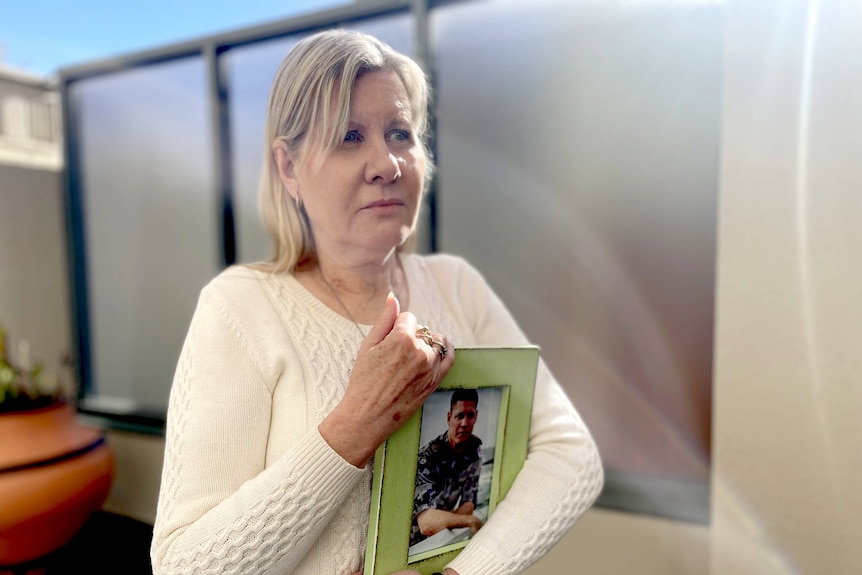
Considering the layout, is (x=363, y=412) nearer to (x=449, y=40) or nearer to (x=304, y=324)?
(x=304, y=324)

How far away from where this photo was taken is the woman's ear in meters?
0.67

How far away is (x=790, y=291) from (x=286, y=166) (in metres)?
1.12

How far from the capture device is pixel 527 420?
0.73m

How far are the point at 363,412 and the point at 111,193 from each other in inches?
86.3

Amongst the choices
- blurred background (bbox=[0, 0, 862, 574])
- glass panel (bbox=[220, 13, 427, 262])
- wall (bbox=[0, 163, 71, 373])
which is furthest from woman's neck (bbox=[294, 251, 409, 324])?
wall (bbox=[0, 163, 71, 373])

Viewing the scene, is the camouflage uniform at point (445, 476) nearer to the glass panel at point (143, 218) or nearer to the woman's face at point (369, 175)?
the woman's face at point (369, 175)

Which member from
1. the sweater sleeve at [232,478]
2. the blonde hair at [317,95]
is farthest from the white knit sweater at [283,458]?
the blonde hair at [317,95]

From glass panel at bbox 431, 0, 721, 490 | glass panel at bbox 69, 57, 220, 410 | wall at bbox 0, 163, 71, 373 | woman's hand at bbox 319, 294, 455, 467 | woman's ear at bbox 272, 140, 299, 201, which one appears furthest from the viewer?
wall at bbox 0, 163, 71, 373

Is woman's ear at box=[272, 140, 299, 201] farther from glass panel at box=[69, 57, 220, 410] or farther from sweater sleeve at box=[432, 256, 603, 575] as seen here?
glass panel at box=[69, 57, 220, 410]

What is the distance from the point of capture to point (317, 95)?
62 cm

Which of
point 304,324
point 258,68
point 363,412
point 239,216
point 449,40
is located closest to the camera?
point 363,412

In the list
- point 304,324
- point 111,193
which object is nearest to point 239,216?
point 111,193

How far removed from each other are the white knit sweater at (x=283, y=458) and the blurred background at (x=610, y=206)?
2.43ft

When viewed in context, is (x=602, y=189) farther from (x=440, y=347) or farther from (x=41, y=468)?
(x=41, y=468)
